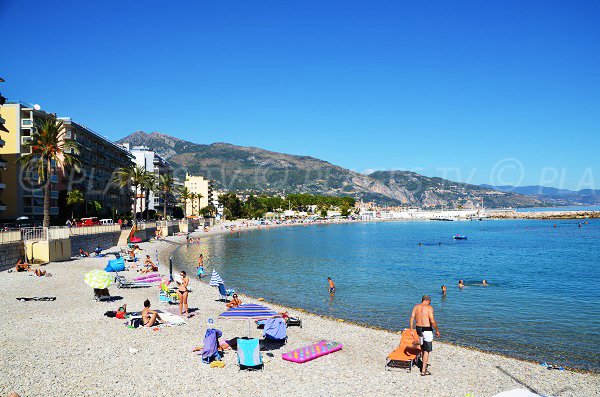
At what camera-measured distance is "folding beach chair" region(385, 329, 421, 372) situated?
43.2ft

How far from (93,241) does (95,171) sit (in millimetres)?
35327

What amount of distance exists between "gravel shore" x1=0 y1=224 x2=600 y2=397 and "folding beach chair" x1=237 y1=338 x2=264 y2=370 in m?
0.26

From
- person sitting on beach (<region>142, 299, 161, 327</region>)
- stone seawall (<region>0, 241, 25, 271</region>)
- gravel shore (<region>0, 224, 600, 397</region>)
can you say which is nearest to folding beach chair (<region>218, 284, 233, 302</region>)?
gravel shore (<region>0, 224, 600, 397</region>)

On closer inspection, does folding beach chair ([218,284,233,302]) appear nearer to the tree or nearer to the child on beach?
the child on beach

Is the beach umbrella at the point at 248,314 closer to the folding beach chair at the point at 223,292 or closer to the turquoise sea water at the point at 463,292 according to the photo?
the turquoise sea water at the point at 463,292

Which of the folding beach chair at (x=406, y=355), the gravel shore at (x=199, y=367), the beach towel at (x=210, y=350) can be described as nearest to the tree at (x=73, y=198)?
the gravel shore at (x=199, y=367)

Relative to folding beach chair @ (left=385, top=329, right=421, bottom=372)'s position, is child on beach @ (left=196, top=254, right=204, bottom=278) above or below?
below

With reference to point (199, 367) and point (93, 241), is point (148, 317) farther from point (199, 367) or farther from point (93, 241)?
point (93, 241)

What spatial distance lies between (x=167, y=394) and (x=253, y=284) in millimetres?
21419

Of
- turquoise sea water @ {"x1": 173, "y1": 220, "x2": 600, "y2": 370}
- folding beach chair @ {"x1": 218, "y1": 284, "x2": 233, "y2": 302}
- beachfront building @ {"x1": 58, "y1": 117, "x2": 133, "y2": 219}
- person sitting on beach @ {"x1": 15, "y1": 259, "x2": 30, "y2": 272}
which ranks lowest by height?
turquoise sea water @ {"x1": 173, "y1": 220, "x2": 600, "y2": 370}

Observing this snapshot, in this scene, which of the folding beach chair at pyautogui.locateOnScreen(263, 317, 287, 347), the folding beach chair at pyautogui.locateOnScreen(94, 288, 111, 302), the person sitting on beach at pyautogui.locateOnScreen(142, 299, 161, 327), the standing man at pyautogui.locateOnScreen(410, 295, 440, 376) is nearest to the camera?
the standing man at pyautogui.locateOnScreen(410, 295, 440, 376)

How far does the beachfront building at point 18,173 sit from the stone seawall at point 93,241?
9978mm

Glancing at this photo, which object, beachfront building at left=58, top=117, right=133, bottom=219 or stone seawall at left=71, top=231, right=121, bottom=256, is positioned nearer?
stone seawall at left=71, top=231, right=121, bottom=256

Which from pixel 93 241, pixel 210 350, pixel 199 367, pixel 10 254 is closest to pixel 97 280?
pixel 210 350
